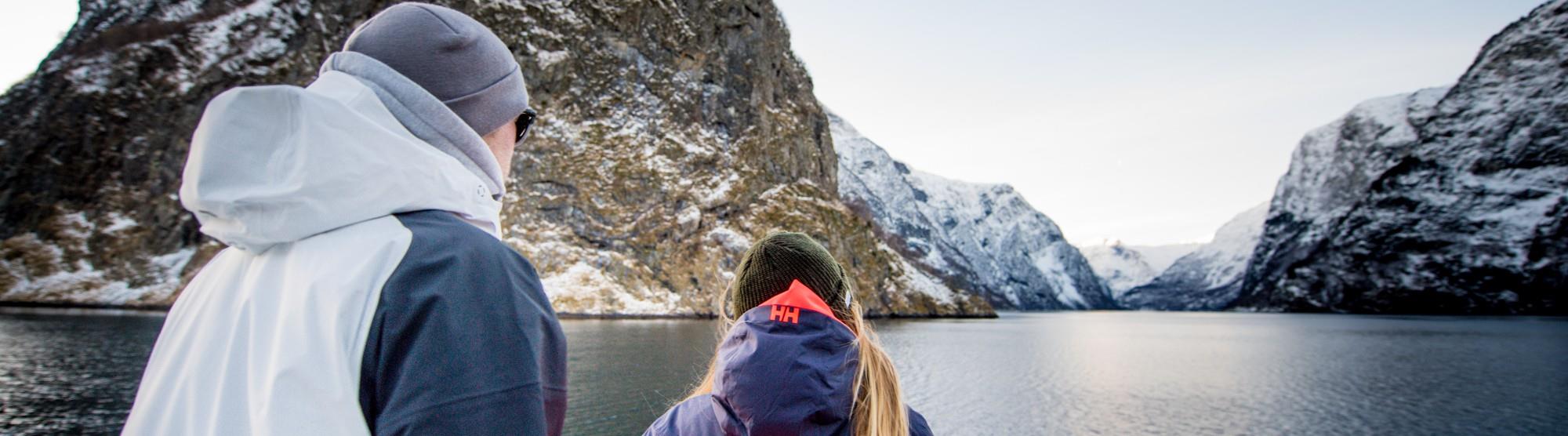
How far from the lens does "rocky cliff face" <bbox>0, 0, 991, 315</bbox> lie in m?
70.7

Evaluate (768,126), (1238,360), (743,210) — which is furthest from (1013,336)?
(768,126)

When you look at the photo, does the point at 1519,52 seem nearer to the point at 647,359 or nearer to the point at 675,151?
the point at 675,151

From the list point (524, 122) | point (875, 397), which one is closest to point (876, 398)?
point (875, 397)

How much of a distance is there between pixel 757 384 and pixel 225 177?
1.98 meters

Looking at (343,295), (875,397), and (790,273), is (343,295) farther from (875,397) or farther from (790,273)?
(875,397)

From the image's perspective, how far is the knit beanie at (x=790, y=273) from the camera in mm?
2992

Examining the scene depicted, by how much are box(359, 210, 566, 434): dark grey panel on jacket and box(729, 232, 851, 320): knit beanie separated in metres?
1.83

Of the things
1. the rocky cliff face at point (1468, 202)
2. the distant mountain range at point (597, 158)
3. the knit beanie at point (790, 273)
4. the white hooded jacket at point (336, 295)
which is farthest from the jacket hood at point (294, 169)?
the rocky cliff face at point (1468, 202)

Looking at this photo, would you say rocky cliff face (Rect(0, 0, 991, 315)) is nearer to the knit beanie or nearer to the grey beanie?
the knit beanie

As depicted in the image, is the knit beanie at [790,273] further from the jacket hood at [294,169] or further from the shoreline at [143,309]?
the shoreline at [143,309]

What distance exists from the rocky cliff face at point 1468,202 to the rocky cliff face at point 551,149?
109 metres

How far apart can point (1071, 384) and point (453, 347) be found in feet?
102

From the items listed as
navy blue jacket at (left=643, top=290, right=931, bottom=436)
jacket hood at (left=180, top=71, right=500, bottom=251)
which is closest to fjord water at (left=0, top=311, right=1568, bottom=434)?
navy blue jacket at (left=643, top=290, right=931, bottom=436)

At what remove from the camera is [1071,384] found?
28578mm
